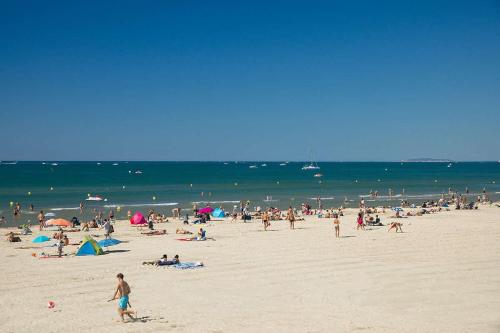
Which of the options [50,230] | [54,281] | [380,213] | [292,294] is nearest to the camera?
[292,294]

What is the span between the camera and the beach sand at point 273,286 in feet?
42.7

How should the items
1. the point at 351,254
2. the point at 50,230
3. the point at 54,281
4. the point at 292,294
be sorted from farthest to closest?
1. the point at 50,230
2. the point at 351,254
3. the point at 54,281
4. the point at 292,294

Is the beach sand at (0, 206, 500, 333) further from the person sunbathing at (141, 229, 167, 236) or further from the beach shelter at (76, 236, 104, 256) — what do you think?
the person sunbathing at (141, 229, 167, 236)

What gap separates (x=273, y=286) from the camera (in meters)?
16.9

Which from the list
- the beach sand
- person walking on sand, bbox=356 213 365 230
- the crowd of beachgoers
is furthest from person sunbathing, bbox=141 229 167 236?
person walking on sand, bbox=356 213 365 230

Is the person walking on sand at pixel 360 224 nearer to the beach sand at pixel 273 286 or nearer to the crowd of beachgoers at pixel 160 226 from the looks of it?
the crowd of beachgoers at pixel 160 226

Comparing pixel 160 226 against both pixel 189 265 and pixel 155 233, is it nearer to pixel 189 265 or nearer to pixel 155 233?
pixel 155 233

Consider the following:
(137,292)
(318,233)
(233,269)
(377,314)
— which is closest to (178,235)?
(318,233)

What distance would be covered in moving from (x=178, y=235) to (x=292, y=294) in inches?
625

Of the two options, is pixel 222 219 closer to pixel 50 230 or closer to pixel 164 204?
pixel 50 230

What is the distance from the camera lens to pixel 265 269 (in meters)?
19.6

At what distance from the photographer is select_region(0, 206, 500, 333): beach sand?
1303cm

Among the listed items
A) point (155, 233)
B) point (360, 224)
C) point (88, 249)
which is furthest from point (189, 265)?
point (360, 224)

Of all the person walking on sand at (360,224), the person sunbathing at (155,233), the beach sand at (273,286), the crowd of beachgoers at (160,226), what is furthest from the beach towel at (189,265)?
the person walking on sand at (360,224)
